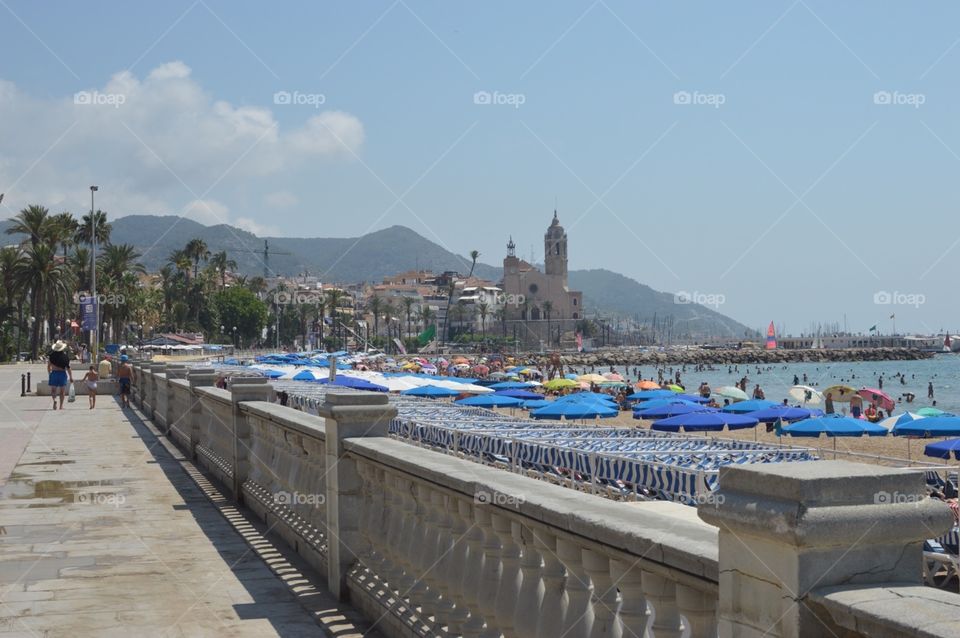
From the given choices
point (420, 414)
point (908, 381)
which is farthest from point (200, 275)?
point (420, 414)

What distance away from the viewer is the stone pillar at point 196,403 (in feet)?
48.4

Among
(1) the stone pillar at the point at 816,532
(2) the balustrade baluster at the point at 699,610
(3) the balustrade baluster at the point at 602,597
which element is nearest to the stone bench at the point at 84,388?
(3) the balustrade baluster at the point at 602,597

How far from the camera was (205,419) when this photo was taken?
14.2 metres

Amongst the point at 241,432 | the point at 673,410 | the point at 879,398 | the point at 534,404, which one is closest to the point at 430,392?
the point at 534,404

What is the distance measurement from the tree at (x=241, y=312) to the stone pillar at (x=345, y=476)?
130 m

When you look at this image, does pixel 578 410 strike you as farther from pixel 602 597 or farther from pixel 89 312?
pixel 602 597

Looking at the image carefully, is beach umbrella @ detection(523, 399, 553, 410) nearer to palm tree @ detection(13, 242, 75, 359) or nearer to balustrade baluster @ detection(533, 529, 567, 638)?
balustrade baluster @ detection(533, 529, 567, 638)

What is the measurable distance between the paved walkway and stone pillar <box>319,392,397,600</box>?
278 mm

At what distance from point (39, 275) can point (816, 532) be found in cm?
7903

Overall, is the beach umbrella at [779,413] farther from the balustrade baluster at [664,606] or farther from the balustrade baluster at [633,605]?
the balustrade baluster at [664,606]

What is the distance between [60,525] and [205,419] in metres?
4.71

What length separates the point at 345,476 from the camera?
22.4ft

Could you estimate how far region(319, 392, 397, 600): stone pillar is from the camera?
266 inches

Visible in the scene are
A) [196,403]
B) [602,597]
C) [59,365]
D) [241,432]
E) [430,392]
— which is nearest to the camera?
[602,597]
